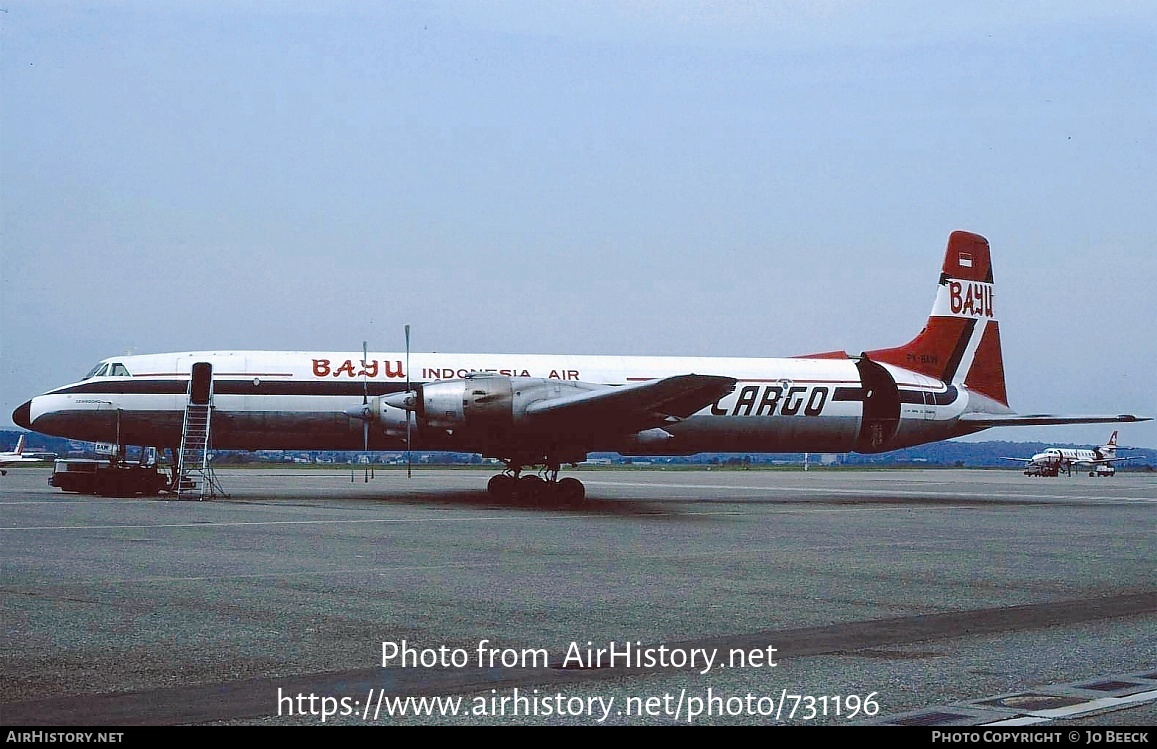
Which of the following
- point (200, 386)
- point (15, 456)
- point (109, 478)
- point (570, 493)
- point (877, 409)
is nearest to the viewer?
point (570, 493)

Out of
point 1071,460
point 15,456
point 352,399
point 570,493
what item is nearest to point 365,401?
point 352,399

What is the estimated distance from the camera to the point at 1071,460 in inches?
3450

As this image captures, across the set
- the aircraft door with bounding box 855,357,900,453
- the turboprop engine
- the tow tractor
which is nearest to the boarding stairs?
the tow tractor

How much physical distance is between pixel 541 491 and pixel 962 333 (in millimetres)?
15059

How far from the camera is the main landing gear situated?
28.6 m

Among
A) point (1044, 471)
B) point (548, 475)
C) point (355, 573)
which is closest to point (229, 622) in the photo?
point (355, 573)

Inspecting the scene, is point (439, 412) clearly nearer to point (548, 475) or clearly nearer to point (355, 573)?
point (548, 475)

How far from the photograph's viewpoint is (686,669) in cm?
852

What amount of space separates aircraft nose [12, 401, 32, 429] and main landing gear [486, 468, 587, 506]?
12.0 metres

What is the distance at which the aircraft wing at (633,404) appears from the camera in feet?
83.1

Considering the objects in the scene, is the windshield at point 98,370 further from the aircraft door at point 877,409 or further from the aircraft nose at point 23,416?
the aircraft door at point 877,409

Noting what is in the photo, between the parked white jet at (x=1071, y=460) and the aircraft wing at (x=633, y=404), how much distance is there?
188ft

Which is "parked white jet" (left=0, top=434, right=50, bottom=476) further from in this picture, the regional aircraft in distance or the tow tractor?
the regional aircraft in distance

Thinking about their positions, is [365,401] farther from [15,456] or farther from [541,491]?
[15,456]
